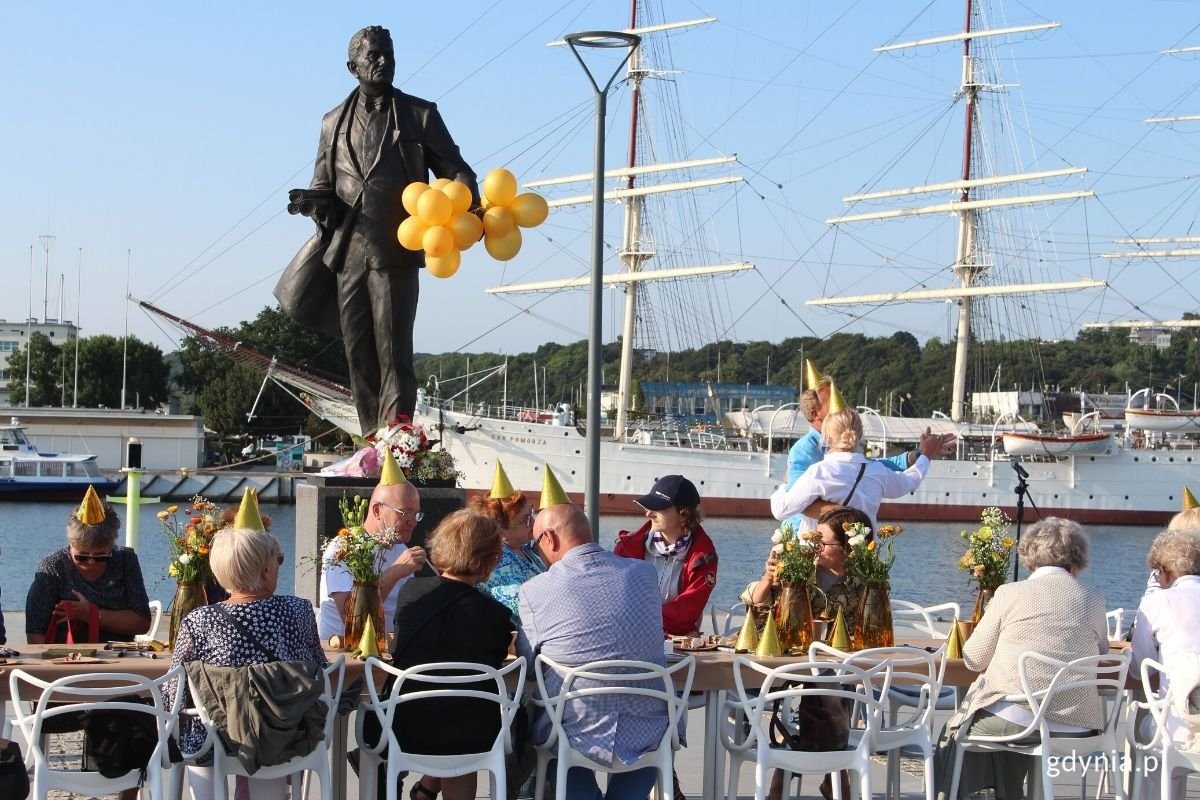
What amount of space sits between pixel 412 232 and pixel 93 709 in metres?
3.85

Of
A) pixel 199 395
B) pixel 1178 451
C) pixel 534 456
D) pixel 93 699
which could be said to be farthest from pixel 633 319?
pixel 93 699

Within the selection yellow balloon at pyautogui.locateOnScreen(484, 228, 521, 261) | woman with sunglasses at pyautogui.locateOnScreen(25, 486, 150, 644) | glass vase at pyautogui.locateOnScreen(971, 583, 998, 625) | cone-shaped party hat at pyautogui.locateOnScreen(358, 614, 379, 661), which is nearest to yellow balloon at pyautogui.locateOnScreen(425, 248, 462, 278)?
yellow balloon at pyautogui.locateOnScreen(484, 228, 521, 261)

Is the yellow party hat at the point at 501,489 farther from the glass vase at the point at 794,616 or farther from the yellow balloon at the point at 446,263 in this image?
the yellow balloon at the point at 446,263

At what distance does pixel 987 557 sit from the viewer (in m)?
6.01

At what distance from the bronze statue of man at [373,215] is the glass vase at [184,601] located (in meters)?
3.24

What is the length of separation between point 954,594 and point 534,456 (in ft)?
89.9

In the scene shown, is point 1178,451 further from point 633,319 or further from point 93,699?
point 93,699

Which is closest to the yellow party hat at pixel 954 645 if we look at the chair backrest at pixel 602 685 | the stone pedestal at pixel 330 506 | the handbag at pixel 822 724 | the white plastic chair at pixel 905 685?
the white plastic chair at pixel 905 685

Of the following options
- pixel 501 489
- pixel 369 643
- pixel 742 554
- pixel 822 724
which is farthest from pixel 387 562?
pixel 742 554

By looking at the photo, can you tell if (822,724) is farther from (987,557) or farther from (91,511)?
(91,511)

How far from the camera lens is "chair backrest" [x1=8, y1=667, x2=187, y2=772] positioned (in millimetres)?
4438

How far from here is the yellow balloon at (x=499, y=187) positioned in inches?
323

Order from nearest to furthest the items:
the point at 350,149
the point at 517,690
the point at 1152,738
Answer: the point at 517,690 < the point at 1152,738 < the point at 350,149

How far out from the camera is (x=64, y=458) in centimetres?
5891
